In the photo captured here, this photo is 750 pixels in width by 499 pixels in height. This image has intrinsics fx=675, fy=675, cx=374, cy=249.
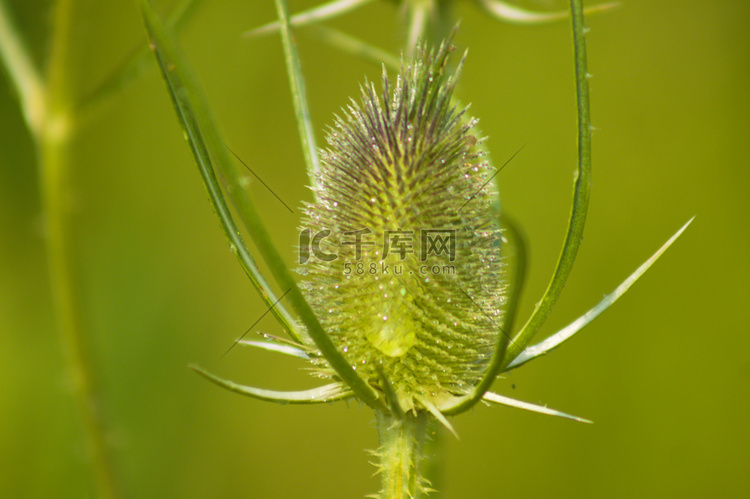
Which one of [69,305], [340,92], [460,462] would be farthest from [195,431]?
[340,92]

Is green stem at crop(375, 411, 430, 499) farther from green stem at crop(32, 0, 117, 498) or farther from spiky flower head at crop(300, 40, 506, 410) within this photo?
green stem at crop(32, 0, 117, 498)

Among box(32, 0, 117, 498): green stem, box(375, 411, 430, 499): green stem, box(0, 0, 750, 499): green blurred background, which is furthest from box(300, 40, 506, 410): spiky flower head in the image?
box(0, 0, 750, 499): green blurred background

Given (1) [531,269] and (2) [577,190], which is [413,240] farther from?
(1) [531,269]

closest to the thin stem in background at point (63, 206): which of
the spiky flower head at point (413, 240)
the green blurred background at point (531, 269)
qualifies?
the spiky flower head at point (413, 240)

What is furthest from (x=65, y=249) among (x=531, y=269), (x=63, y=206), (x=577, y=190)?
(x=531, y=269)

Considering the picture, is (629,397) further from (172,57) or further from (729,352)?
(172,57)
